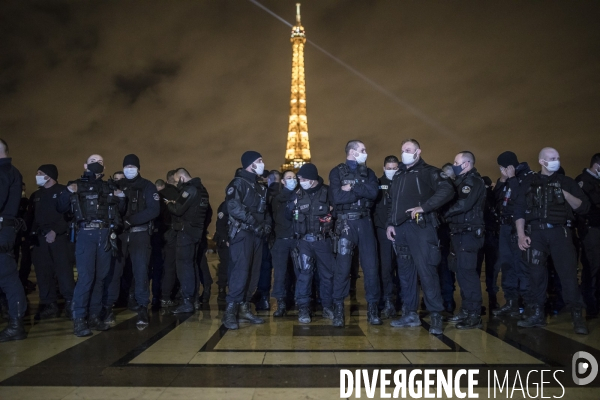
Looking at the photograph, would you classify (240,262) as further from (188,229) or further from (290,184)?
(290,184)

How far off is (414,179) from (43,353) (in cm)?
470

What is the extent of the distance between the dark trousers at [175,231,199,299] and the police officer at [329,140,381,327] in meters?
2.59

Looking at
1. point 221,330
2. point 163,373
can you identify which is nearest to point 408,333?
point 221,330

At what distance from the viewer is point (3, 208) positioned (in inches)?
218

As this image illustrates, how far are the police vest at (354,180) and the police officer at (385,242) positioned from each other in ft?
2.98

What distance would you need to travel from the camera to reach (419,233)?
5875 millimetres

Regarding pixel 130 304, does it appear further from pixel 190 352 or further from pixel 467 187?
pixel 467 187

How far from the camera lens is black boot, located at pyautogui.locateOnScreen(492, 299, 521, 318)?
7.00 meters

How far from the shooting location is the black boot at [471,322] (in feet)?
19.8

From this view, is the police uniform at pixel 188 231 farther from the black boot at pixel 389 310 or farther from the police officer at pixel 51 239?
the black boot at pixel 389 310

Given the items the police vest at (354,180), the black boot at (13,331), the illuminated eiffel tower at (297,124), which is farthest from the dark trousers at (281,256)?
the illuminated eiffel tower at (297,124)

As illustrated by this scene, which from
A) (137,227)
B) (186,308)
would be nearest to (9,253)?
(137,227)

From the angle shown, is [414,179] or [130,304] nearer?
[414,179]

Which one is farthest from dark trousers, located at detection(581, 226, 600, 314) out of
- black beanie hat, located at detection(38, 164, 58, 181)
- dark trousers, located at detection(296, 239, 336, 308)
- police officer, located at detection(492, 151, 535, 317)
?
black beanie hat, located at detection(38, 164, 58, 181)
